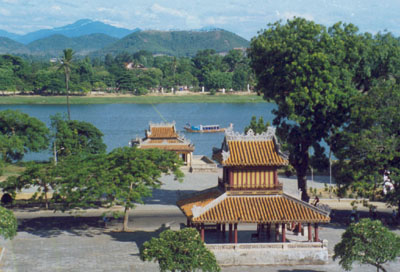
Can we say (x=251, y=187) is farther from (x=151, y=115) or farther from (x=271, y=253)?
(x=151, y=115)

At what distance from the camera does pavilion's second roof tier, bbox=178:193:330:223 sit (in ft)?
127

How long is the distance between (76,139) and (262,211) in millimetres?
41993

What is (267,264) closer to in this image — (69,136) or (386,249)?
(386,249)

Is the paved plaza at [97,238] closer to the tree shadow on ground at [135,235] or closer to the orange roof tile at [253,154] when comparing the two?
the tree shadow on ground at [135,235]

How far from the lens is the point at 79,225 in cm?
4753

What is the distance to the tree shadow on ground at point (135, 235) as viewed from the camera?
43156 millimetres

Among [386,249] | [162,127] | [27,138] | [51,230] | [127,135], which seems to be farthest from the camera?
[127,135]

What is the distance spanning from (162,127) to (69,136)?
11.5m

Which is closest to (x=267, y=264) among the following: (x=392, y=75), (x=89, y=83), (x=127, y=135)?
(x=392, y=75)

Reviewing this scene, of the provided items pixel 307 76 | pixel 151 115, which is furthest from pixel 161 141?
pixel 151 115

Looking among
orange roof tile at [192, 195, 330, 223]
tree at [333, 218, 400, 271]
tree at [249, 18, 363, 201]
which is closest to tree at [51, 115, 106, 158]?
tree at [249, 18, 363, 201]

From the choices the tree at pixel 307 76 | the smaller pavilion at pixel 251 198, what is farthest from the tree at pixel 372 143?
the smaller pavilion at pixel 251 198

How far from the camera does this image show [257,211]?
129ft

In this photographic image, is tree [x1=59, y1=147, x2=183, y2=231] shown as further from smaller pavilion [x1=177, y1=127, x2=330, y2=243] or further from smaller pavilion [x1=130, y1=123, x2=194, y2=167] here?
smaller pavilion [x1=130, y1=123, x2=194, y2=167]
